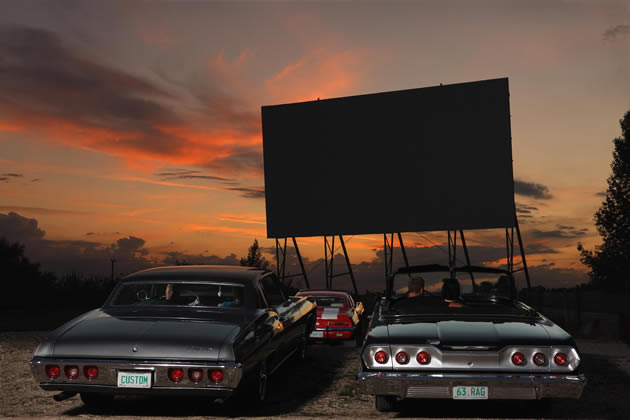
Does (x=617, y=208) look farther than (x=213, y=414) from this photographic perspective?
Yes

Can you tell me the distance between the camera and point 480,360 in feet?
21.9

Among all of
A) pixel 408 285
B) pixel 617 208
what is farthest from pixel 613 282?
pixel 408 285

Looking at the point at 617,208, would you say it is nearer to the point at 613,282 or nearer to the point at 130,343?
the point at 613,282

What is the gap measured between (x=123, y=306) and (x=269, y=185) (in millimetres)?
25638

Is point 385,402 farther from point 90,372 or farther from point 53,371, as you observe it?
point 53,371

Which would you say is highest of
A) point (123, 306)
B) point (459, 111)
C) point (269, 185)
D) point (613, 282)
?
point (459, 111)

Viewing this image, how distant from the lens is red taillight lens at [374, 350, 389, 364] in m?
6.75

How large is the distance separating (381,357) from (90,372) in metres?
2.82

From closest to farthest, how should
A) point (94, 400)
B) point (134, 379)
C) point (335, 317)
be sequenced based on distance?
point (134, 379) < point (94, 400) < point (335, 317)

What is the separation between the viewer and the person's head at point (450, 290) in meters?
8.52

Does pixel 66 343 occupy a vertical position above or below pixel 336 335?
above

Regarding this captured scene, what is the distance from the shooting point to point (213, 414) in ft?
24.5

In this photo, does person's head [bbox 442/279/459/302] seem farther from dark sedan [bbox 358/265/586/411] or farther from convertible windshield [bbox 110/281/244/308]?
convertible windshield [bbox 110/281/244/308]

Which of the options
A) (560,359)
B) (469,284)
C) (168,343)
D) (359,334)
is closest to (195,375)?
(168,343)
